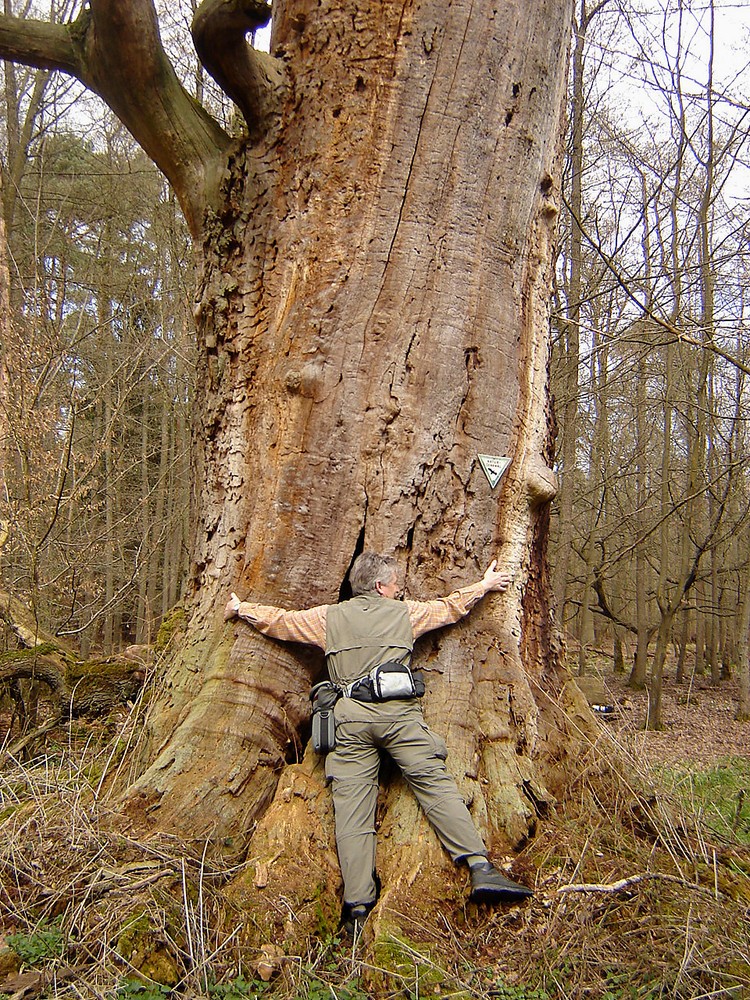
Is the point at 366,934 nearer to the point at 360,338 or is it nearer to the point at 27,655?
the point at 360,338

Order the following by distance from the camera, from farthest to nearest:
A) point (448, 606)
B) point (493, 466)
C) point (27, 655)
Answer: point (27, 655) → point (493, 466) → point (448, 606)

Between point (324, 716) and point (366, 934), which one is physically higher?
point (324, 716)

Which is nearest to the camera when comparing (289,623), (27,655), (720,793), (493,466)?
(289,623)

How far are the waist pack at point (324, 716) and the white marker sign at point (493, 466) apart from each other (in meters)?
1.28

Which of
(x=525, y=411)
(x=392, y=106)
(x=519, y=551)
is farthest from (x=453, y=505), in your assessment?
(x=392, y=106)

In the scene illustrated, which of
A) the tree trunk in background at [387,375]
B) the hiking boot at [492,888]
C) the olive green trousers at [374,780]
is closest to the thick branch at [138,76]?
the tree trunk in background at [387,375]

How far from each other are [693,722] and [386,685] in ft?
37.8

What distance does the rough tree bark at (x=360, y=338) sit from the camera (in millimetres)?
3434

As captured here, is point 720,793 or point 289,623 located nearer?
point 289,623

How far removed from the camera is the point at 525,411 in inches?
156

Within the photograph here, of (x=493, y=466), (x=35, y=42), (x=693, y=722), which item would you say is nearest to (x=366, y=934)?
(x=493, y=466)

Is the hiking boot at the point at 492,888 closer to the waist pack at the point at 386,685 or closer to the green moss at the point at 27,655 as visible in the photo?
the waist pack at the point at 386,685

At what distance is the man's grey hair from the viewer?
134 inches

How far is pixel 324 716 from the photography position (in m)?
3.24
